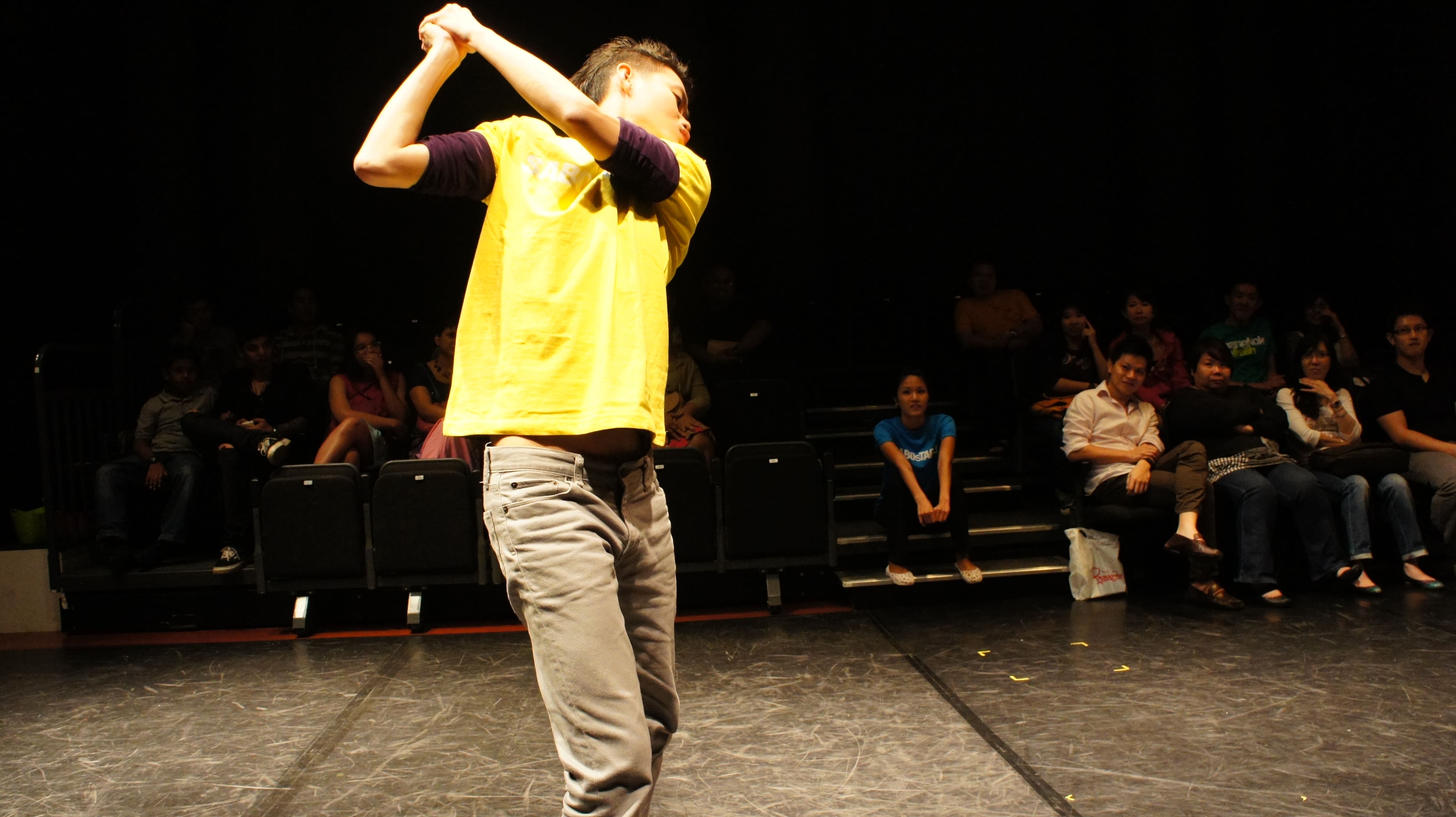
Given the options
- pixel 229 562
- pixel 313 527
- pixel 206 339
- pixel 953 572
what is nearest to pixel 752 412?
pixel 953 572

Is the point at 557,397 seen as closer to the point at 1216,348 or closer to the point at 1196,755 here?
the point at 1196,755

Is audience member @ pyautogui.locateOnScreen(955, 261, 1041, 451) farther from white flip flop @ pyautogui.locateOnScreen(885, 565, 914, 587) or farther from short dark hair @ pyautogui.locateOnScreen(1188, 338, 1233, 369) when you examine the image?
white flip flop @ pyautogui.locateOnScreen(885, 565, 914, 587)

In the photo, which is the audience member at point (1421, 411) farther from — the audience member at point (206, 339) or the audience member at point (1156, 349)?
the audience member at point (206, 339)

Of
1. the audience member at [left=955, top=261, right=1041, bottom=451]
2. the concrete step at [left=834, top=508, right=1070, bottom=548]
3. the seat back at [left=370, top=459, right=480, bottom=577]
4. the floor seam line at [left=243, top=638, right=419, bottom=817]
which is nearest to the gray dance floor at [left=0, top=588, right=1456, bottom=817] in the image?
the floor seam line at [left=243, top=638, right=419, bottom=817]

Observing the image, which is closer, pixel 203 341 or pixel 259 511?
pixel 259 511

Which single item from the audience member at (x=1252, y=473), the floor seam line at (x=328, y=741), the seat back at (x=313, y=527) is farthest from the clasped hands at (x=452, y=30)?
the audience member at (x=1252, y=473)

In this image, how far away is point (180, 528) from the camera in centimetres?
484

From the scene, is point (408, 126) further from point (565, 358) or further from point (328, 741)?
point (328, 741)

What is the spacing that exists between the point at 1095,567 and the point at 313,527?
358cm

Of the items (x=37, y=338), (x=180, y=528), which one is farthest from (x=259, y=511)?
(x=37, y=338)

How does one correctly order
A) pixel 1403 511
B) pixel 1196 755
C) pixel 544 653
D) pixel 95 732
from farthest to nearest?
pixel 1403 511 < pixel 95 732 < pixel 1196 755 < pixel 544 653

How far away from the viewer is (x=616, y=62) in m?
1.62

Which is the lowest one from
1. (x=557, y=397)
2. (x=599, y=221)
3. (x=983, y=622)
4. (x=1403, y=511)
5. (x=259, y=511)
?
(x=983, y=622)

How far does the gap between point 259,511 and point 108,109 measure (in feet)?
11.5
